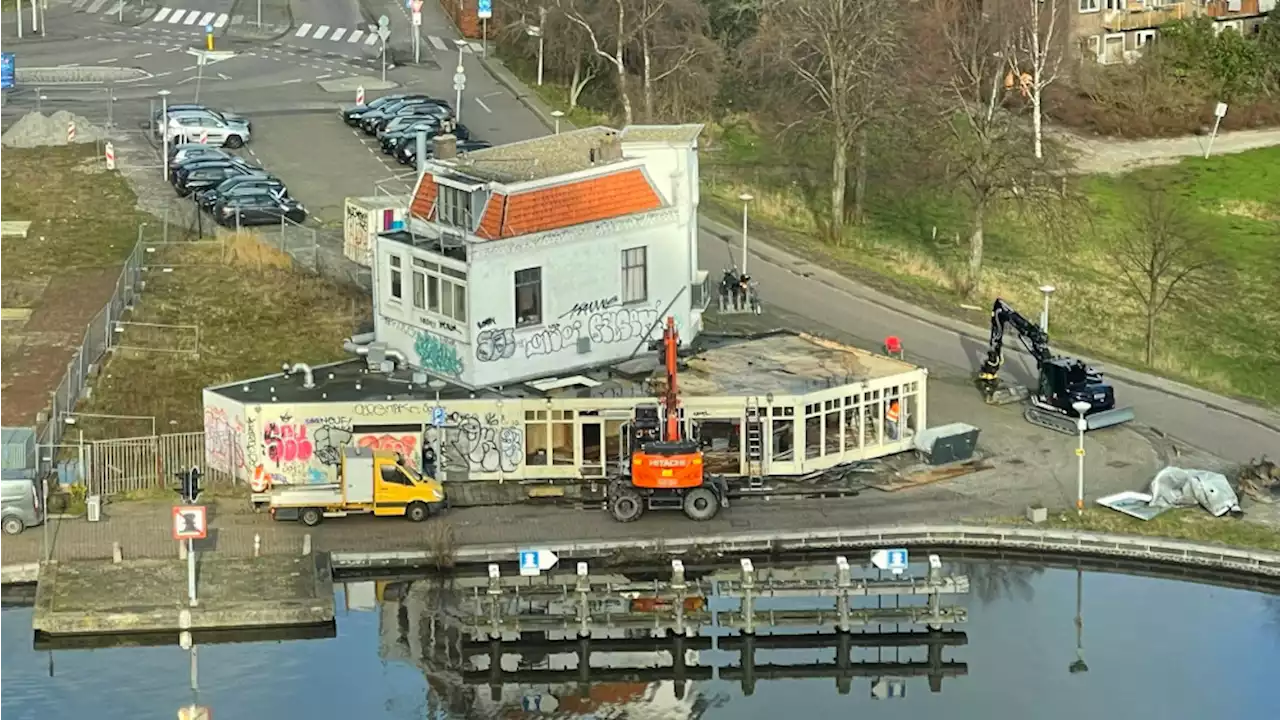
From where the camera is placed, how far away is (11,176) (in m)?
80.9

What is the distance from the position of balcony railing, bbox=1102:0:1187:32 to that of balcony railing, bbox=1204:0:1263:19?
103 centimetres

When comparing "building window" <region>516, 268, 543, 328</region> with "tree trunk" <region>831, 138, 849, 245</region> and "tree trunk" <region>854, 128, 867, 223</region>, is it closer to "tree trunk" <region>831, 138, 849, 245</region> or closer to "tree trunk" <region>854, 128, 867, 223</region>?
"tree trunk" <region>831, 138, 849, 245</region>

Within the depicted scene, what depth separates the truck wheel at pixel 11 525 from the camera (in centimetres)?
5212

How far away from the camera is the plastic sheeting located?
2111 inches

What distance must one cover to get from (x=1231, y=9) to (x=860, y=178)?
2964 centimetres

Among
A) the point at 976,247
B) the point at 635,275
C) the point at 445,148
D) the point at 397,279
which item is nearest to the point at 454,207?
the point at 397,279

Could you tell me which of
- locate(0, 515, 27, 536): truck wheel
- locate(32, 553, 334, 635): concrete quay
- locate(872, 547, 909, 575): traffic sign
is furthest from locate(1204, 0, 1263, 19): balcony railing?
locate(0, 515, 27, 536): truck wheel

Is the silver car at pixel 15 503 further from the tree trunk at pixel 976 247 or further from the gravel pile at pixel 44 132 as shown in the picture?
the gravel pile at pixel 44 132

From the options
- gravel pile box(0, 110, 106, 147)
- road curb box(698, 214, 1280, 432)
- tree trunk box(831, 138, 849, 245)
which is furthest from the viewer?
gravel pile box(0, 110, 106, 147)

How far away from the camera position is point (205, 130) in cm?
8394

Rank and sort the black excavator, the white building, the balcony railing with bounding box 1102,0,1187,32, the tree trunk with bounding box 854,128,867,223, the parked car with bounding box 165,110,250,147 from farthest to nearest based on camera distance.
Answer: the balcony railing with bounding box 1102,0,1187,32 < the parked car with bounding box 165,110,250,147 < the tree trunk with bounding box 854,128,867,223 < the black excavator < the white building

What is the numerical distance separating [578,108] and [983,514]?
134 feet

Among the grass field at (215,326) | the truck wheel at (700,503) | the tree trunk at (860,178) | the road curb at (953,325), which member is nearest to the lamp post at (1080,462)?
the road curb at (953,325)

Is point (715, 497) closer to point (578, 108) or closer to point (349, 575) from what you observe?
point (349, 575)
